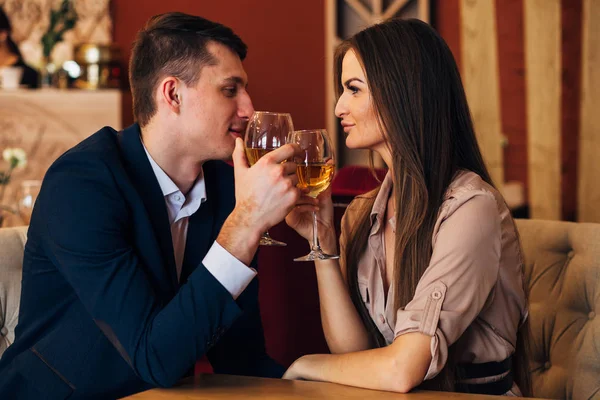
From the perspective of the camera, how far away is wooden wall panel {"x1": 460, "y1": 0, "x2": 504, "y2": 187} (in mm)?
4520

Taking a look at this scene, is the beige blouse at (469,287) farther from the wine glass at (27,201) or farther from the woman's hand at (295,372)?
the wine glass at (27,201)

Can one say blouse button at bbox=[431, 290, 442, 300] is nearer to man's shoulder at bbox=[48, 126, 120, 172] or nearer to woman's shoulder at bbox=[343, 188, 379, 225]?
woman's shoulder at bbox=[343, 188, 379, 225]

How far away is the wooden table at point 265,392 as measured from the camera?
1.31 meters

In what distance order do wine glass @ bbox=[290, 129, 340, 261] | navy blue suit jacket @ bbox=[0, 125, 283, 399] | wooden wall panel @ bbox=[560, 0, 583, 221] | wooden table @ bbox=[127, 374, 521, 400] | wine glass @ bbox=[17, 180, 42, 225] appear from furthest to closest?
wooden wall panel @ bbox=[560, 0, 583, 221] < wine glass @ bbox=[17, 180, 42, 225] < wine glass @ bbox=[290, 129, 340, 261] < navy blue suit jacket @ bbox=[0, 125, 283, 399] < wooden table @ bbox=[127, 374, 521, 400]

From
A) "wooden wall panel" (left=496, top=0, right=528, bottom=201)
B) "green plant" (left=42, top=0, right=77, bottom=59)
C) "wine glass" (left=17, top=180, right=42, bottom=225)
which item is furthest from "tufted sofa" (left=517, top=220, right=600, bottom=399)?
"green plant" (left=42, top=0, right=77, bottom=59)

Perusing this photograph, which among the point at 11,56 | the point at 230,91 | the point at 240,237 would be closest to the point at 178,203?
the point at 230,91

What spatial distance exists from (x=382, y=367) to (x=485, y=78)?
3397 mm

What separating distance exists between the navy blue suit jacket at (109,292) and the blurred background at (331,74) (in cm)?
253

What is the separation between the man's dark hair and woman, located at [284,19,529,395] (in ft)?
1.01

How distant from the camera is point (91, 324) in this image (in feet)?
5.25

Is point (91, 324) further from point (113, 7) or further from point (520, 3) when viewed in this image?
point (113, 7)

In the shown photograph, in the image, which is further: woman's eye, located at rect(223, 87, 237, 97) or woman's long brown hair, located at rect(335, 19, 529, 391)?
woman's eye, located at rect(223, 87, 237, 97)

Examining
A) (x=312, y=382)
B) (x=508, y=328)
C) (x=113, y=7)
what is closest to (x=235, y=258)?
(x=312, y=382)

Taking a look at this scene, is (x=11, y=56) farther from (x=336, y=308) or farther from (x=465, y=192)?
(x=465, y=192)
